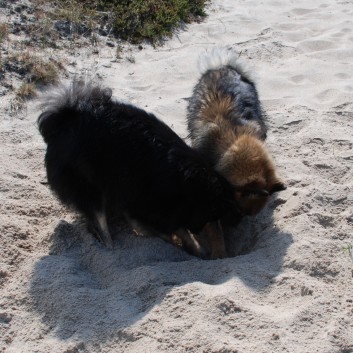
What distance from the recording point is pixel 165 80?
7.07m

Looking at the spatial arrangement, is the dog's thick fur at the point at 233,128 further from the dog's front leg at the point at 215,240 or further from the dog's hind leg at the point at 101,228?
the dog's hind leg at the point at 101,228

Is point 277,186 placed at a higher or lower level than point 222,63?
lower

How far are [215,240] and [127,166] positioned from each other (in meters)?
0.90

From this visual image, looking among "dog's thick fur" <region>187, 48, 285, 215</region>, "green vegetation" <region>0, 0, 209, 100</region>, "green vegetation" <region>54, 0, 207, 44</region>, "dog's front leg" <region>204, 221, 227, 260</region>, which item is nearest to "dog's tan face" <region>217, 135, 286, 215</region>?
"dog's thick fur" <region>187, 48, 285, 215</region>

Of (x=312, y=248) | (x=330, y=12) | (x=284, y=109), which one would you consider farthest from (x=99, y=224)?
(x=330, y=12)

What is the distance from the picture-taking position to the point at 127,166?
4.49 m

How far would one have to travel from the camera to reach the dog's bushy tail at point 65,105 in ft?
14.9

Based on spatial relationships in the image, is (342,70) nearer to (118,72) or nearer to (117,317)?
(118,72)

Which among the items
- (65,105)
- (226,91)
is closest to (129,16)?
(226,91)

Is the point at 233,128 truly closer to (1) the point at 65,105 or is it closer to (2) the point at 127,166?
(2) the point at 127,166

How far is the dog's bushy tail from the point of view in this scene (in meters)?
4.53

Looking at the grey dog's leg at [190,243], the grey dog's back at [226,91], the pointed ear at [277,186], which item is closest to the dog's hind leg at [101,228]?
the grey dog's leg at [190,243]

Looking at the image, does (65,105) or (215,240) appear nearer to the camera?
(65,105)

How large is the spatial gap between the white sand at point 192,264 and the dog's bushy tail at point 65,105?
2.52 ft
